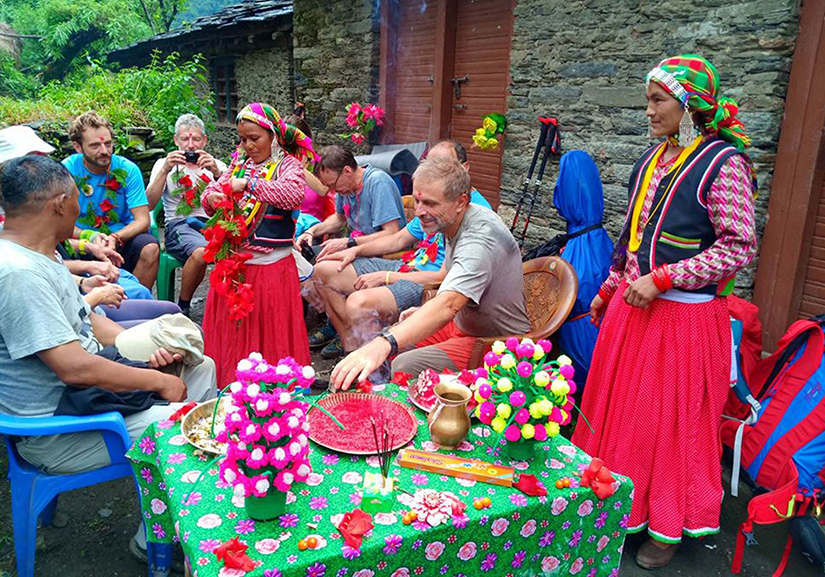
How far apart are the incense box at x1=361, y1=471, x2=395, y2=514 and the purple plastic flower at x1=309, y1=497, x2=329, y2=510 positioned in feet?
0.37

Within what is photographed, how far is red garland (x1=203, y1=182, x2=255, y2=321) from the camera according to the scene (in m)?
3.79

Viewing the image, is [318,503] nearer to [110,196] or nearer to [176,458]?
[176,458]

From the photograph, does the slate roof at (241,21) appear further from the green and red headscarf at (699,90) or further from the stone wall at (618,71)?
the green and red headscarf at (699,90)

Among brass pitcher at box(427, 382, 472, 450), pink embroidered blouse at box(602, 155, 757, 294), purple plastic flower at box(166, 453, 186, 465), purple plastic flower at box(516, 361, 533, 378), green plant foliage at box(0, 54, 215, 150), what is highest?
green plant foliage at box(0, 54, 215, 150)

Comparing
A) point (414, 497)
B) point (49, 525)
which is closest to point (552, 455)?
point (414, 497)

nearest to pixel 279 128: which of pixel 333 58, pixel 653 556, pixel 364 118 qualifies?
pixel 653 556

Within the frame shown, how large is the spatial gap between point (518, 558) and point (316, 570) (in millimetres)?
710

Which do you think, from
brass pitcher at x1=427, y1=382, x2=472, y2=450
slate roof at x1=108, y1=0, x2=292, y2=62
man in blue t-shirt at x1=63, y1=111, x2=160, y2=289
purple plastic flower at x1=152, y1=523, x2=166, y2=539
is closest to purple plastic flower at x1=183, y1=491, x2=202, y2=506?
purple plastic flower at x1=152, y1=523, x2=166, y2=539

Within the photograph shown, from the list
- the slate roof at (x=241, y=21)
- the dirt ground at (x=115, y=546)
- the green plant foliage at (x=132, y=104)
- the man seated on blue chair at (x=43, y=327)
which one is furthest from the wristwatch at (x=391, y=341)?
the slate roof at (x=241, y=21)

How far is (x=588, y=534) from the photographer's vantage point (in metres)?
2.05

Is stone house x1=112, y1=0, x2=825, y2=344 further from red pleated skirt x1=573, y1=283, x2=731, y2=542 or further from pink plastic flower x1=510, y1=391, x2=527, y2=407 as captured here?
pink plastic flower x1=510, y1=391, x2=527, y2=407

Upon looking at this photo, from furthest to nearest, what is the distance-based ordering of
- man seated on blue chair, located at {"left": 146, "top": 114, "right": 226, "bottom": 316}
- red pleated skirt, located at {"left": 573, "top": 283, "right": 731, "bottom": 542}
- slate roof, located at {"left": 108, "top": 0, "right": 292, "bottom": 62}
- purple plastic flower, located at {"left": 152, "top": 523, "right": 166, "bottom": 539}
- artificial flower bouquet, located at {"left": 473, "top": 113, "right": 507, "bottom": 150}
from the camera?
slate roof, located at {"left": 108, "top": 0, "right": 292, "bottom": 62}, artificial flower bouquet, located at {"left": 473, "top": 113, "right": 507, "bottom": 150}, man seated on blue chair, located at {"left": 146, "top": 114, "right": 226, "bottom": 316}, red pleated skirt, located at {"left": 573, "top": 283, "right": 731, "bottom": 542}, purple plastic flower, located at {"left": 152, "top": 523, "right": 166, "bottom": 539}

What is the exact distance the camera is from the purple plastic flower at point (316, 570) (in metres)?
1.56

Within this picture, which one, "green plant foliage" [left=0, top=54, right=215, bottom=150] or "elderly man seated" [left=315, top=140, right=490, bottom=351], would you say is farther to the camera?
"green plant foliage" [left=0, top=54, right=215, bottom=150]
